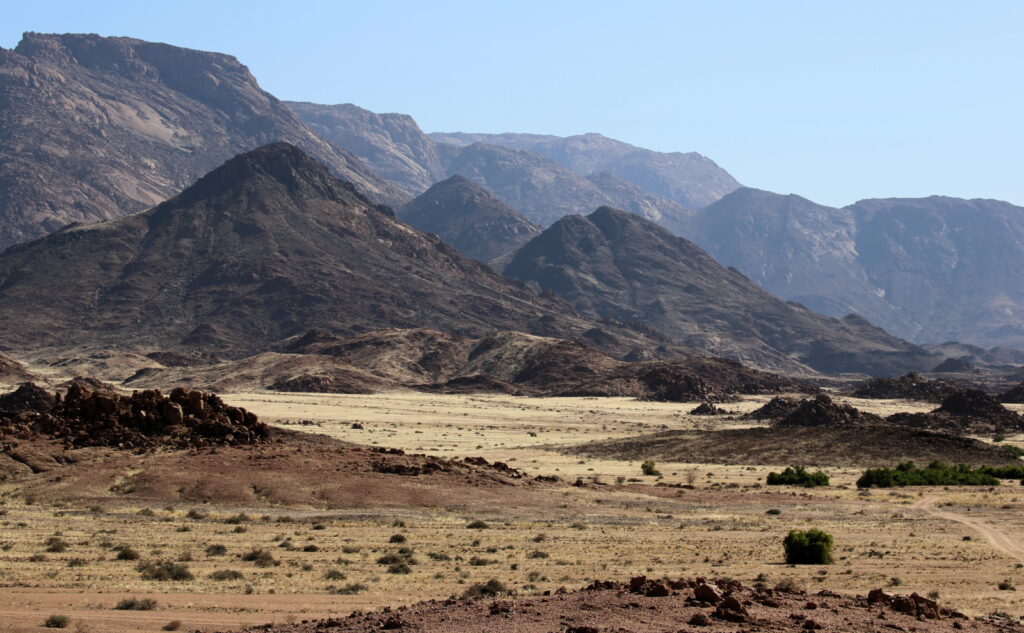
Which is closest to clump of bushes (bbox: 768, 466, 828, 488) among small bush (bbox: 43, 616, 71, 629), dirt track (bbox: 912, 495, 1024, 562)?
dirt track (bbox: 912, 495, 1024, 562)

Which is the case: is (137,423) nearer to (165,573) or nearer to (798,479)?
(165,573)

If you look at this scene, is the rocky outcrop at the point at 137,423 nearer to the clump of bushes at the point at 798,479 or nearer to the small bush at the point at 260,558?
the small bush at the point at 260,558

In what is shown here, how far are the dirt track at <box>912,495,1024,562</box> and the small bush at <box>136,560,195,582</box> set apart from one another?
846 inches

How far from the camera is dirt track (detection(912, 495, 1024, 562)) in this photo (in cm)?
3156

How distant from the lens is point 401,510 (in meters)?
38.9

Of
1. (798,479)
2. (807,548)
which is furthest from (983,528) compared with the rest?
(798,479)

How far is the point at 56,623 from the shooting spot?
19625mm

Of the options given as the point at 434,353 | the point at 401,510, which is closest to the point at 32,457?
the point at 401,510

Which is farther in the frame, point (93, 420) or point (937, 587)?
point (93, 420)

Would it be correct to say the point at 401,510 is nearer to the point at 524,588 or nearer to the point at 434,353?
the point at 524,588

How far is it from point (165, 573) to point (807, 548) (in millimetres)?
15776

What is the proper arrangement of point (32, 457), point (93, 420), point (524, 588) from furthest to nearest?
point (93, 420)
point (32, 457)
point (524, 588)

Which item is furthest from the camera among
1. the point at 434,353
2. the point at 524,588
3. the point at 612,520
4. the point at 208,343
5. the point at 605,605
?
the point at 208,343

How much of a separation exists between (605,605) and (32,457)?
29.9m
